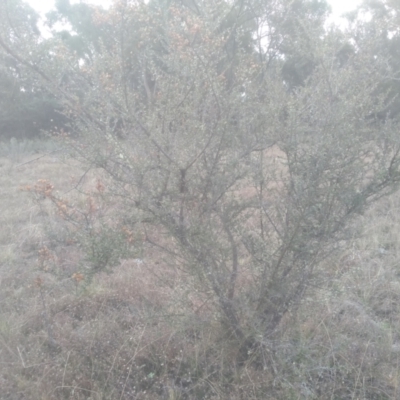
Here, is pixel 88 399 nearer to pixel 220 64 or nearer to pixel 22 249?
pixel 220 64

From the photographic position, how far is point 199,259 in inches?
111

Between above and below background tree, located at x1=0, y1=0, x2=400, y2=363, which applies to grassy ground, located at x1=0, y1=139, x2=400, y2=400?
below

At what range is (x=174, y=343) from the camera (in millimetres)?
3213

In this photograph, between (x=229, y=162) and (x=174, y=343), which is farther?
(x=174, y=343)

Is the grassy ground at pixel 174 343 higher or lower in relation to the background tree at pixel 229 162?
lower

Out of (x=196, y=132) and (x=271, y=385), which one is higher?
(x=196, y=132)

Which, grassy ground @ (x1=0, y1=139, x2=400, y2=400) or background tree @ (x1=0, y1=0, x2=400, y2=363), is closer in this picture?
background tree @ (x1=0, y1=0, x2=400, y2=363)

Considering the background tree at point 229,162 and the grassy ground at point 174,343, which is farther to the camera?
the grassy ground at point 174,343

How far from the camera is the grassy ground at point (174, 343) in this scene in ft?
9.34

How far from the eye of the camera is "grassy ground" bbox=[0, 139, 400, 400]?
2.85m

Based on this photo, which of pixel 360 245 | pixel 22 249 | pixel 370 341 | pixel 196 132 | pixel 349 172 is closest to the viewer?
pixel 349 172

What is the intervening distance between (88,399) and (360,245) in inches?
114

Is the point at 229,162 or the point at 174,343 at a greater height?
the point at 229,162

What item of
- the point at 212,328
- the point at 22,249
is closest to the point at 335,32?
the point at 212,328
